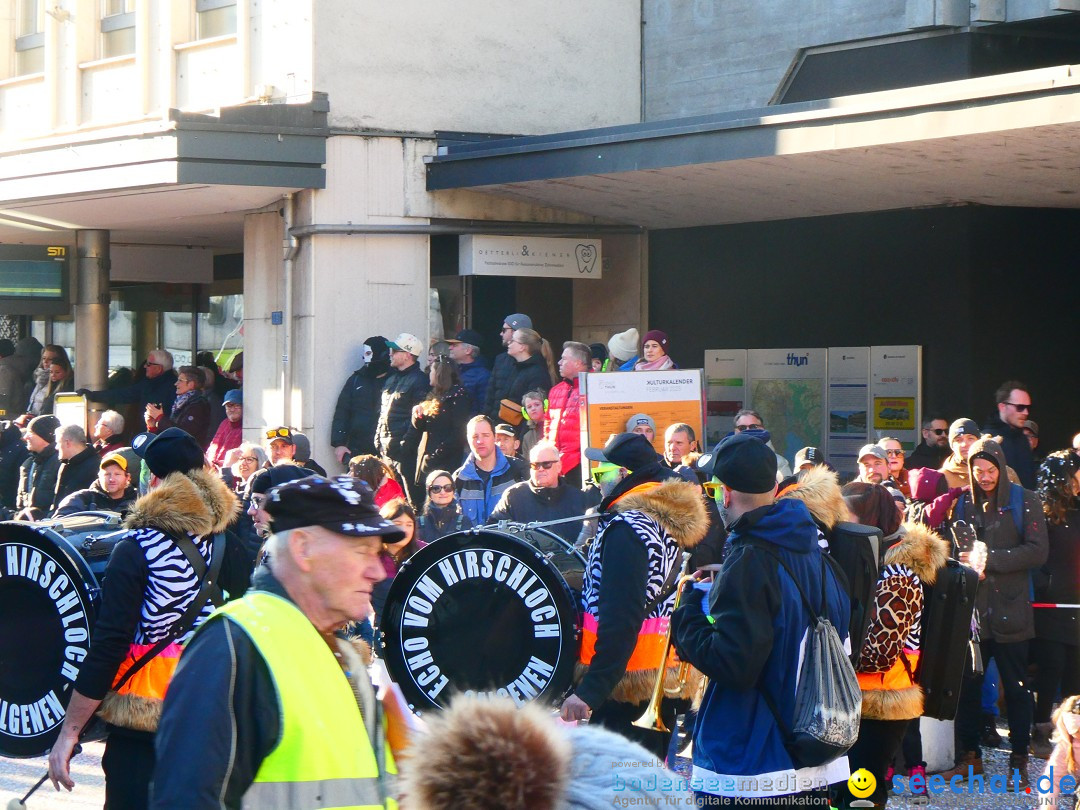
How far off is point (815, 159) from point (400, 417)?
13.3ft

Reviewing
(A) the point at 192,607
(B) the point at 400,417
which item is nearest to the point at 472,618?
(A) the point at 192,607

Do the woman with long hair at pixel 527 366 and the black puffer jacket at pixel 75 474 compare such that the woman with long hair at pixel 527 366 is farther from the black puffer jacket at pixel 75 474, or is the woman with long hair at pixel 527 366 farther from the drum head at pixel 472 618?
the drum head at pixel 472 618

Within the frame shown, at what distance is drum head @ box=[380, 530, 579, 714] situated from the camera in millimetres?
6078

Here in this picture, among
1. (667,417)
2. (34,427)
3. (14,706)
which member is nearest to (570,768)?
(14,706)

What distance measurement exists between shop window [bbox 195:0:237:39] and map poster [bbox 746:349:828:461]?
20.9 feet

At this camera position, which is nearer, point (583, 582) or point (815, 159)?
point (583, 582)

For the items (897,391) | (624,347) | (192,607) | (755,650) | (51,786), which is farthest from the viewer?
(897,391)

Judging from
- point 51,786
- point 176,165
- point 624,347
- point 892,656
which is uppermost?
point 176,165

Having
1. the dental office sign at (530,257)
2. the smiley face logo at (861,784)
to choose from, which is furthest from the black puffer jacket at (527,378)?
the smiley face logo at (861,784)

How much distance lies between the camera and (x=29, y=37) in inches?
688

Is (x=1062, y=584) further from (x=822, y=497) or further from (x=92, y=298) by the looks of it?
(x=92, y=298)

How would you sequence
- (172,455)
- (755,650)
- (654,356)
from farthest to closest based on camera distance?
(654,356) < (172,455) < (755,650)

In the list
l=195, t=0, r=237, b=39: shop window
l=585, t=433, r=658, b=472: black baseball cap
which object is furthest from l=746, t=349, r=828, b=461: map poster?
l=585, t=433, r=658, b=472: black baseball cap

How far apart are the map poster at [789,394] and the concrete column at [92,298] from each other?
25.1 ft
